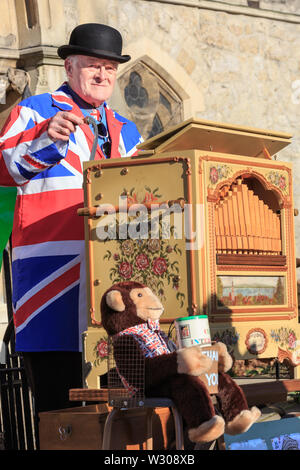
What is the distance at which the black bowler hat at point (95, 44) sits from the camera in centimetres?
394

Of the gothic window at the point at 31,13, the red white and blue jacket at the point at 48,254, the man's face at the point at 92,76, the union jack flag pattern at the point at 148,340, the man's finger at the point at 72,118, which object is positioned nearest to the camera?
the union jack flag pattern at the point at 148,340

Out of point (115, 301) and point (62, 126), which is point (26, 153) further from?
point (115, 301)

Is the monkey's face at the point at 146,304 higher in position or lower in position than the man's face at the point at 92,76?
lower

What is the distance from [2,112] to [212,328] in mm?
4441

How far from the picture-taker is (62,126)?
11.7 feet

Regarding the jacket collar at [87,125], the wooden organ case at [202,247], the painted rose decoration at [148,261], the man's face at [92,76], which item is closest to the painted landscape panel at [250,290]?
the wooden organ case at [202,247]

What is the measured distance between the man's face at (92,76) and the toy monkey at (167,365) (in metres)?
0.93

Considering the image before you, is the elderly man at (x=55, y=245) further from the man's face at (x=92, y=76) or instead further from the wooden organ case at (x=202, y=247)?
the wooden organ case at (x=202, y=247)

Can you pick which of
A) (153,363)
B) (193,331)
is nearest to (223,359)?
(193,331)

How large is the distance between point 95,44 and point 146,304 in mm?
1162

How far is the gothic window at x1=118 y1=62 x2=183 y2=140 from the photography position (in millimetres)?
9005

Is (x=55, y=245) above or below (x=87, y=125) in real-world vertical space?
below

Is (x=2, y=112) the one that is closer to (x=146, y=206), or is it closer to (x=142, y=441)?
(x=146, y=206)

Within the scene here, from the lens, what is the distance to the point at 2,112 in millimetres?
7648
